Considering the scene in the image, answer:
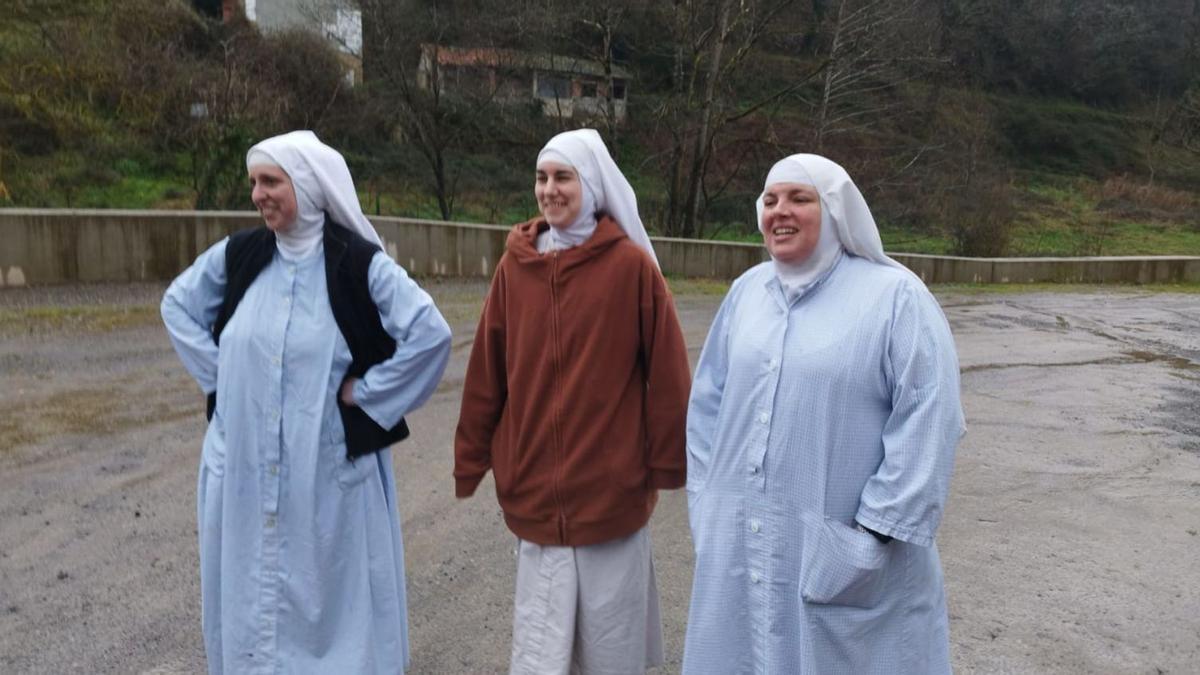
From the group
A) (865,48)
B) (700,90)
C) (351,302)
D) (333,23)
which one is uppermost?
(333,23)

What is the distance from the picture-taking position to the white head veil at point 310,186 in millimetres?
3154

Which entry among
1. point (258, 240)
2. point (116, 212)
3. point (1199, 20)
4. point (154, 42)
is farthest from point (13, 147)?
point (1199, 20)

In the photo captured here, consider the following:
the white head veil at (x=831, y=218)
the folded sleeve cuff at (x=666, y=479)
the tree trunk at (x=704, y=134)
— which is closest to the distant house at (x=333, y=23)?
the tree trunk at (x=704, y=134)

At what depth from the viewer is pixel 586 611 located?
10.6 ft

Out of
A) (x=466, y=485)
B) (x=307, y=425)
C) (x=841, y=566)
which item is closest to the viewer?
(x=841, y=566)

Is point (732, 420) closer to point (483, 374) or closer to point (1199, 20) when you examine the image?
point (483, 374)

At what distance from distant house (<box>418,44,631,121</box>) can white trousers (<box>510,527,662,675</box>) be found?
2120cm

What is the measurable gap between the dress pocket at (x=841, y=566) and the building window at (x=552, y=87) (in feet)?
74.5

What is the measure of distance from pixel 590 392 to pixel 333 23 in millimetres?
23091

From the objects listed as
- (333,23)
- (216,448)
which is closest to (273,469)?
(216,448)

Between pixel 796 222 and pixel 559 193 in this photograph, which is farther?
pixel 559 193

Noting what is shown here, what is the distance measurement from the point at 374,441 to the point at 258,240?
30.4 inches

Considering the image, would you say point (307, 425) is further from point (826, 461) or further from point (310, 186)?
point (826, 461)

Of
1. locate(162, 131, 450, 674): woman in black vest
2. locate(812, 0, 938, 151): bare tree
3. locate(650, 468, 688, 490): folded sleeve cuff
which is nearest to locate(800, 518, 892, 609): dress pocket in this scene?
locate(650, 468, 688, 490): folded sleeve cuff
